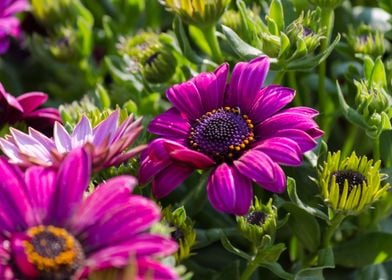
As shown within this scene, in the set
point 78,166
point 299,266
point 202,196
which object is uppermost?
point 78,166

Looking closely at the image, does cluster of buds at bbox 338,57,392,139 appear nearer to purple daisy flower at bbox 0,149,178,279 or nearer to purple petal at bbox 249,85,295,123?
purple petal at bbox 249,85,295,123

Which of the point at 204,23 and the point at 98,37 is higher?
the point at 204,23

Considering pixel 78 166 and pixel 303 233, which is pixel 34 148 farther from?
pixel 303 233

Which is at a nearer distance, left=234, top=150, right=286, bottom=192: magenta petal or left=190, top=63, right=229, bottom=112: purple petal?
left=234, top=150, right=286, bottom=192: magenta petal

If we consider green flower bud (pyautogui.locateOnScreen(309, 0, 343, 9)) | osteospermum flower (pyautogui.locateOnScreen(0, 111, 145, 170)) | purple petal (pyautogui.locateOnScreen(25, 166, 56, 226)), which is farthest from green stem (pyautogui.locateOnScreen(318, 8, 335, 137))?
purple petal (pyautogui.locateOnScreen(25, 166, 56, 226))

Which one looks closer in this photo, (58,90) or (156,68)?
(156,68)

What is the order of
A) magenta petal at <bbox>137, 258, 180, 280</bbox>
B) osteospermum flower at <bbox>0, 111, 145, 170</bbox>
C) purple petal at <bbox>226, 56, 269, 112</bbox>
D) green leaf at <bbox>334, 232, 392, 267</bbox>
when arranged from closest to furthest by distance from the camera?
1. magenta petal at <bbox>137, 258, 180, 280</bbox>
2. osteospermum flower at <bbox>0, 111, 145, 170</bbox>
3. purple petal at <bbox>226, 56, 269, 112</bbox>
4. green leaf at <bbox>334, 232, 392, 267</bbox>

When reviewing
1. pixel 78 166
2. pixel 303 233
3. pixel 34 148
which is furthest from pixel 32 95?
pixel 303 233

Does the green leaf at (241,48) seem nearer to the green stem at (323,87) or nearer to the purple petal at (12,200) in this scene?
the green stem at (323,87)
